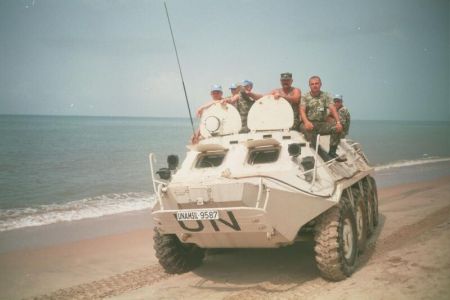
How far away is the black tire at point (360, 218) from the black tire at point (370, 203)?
21.6 inches

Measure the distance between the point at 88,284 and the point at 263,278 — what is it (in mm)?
2617

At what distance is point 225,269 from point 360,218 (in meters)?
2.50

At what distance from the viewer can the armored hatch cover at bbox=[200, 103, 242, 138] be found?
7.42m

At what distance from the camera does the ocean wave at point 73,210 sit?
13.0m

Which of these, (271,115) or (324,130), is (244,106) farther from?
(324,130)

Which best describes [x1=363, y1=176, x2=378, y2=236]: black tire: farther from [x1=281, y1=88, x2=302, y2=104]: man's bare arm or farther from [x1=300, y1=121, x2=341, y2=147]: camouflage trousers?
[x1=281, y1=88, x2=302, y2=104]: man's bare arm

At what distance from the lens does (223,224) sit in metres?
5.64

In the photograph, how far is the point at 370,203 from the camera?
9.19m

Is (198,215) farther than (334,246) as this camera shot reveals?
No

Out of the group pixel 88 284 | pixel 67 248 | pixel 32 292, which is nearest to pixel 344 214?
pixel 88 284

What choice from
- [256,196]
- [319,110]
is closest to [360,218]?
[319,110]

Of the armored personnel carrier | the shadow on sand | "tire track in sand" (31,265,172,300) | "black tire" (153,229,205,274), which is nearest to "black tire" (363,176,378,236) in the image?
the shadow on sand

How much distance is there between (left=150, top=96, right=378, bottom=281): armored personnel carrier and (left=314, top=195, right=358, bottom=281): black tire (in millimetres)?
12

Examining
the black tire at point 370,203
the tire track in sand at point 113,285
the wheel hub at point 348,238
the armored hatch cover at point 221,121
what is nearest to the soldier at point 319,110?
the armored hatch cover at point 221,121
